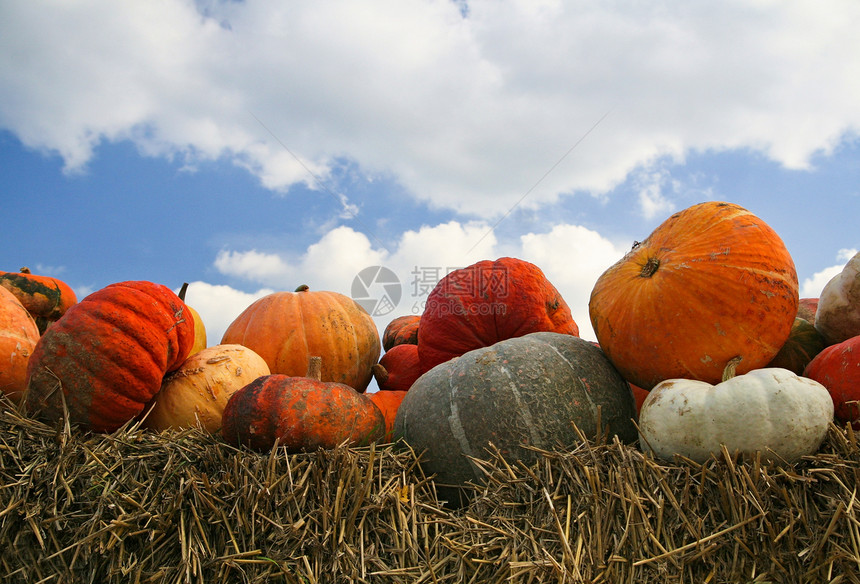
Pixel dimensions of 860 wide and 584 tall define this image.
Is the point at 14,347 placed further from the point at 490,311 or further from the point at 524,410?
the point at 524,410

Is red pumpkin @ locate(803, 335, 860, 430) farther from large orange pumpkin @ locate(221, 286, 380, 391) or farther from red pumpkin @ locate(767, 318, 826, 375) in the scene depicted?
large orange pumpkin @ locate(221, 286, 380, 391)

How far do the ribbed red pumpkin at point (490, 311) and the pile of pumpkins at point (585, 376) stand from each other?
1.99 ft

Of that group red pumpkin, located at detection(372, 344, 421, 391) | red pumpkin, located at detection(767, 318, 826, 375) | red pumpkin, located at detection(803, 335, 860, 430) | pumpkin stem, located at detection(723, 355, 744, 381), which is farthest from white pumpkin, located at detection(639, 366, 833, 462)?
red pumpkin, located at detection(372, 344, 421, 391)

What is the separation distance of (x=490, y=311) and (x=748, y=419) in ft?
6.57

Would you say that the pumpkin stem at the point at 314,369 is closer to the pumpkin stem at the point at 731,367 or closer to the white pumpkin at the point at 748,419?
the white pumpkin at the point at 748,419

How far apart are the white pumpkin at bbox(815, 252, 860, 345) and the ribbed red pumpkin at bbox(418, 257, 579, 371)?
164 cm

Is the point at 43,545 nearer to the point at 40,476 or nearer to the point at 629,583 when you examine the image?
the point at 40,476

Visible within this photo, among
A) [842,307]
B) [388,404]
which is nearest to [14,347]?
[388,404]

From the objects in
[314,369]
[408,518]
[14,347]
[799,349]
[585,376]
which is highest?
[14,347]

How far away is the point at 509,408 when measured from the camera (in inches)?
117

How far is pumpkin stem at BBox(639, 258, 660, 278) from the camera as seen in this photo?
321 cm

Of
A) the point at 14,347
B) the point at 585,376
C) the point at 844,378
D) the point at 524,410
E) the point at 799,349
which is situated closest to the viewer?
the point at 844,378

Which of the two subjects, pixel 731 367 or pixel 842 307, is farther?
pixel 842 307

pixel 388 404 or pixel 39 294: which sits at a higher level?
pixel 39 294
